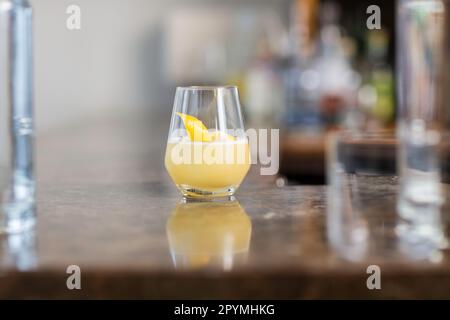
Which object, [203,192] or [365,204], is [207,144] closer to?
[203,192]

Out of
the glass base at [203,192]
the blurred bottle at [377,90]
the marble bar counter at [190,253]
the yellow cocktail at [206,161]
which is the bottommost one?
the marble bar counter at [190,253]

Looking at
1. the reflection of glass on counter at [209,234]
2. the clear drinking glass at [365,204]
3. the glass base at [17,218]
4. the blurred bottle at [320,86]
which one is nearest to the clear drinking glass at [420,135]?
the clear drinking glass at [365,204]

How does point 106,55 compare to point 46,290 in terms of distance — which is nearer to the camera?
point 46,290

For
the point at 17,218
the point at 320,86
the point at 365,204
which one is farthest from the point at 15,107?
the point at 320,86

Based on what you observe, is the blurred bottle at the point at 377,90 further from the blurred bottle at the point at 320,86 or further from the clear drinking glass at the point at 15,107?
the clear drinking glass at the point at 15,107

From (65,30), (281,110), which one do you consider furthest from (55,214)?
(65,30)

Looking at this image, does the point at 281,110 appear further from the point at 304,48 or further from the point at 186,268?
the point at 186,268

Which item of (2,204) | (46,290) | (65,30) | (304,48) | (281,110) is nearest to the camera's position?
(46,290)
